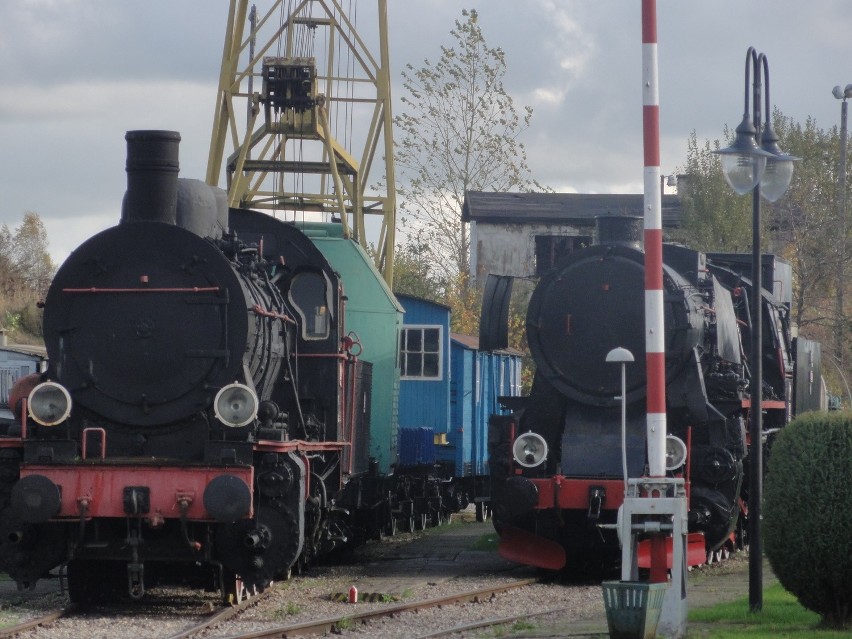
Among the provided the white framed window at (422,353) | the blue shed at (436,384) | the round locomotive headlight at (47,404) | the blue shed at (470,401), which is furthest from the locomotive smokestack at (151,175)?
the blue shed at (470,401)

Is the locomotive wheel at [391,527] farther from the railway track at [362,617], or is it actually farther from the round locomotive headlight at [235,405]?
the round locomotive headlight at [235,405]

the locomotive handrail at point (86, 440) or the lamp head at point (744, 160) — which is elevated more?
the lamp head at point (744, 160)

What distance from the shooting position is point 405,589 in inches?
480

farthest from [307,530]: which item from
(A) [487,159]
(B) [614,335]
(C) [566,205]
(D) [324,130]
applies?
(C) [566,205]

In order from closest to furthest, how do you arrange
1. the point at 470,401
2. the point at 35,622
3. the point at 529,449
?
the point at 35,622, the point at 529,449, the point at 470,401

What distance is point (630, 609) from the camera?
888 centimetres

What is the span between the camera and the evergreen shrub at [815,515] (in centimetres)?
929

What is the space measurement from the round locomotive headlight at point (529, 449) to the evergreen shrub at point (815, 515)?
3.67m

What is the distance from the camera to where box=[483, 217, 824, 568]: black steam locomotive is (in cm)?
1288

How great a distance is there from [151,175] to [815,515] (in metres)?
5.66

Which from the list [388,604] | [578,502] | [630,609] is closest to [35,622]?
[388,604]

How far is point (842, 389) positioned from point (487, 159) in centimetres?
1225

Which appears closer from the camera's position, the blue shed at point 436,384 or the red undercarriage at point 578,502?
the red undercarriage at point 578,502

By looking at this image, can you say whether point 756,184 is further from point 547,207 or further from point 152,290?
point 547,207
